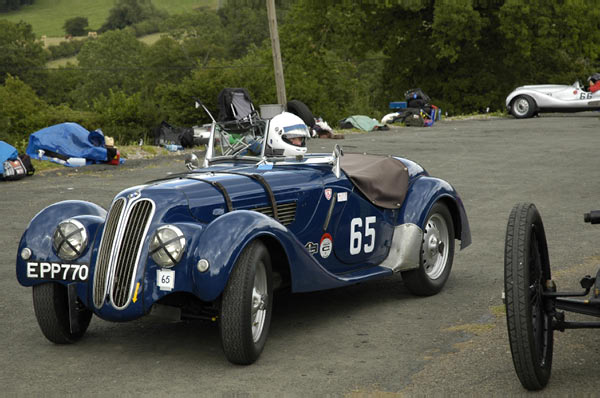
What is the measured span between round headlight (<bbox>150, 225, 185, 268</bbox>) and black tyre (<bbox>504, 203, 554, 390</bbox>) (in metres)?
2.02

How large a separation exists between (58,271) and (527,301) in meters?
3.05

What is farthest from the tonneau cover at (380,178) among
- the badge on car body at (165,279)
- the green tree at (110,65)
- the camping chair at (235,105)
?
the green tree at (110,65)

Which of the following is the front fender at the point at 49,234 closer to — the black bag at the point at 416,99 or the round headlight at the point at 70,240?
the round headlight at the point at 70,240

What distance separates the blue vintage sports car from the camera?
17.4 ft

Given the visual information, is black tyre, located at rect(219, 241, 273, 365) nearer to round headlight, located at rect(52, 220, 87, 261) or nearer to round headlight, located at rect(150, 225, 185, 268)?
round headlight, located at rect(150, 225, 185, 268)

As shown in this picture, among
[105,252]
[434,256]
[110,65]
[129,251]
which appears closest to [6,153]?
[434,256]

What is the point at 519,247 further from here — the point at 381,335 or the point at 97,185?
the point at 97,185

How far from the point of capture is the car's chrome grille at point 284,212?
20.3 feet

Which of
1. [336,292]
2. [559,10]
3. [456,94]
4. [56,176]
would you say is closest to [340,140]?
[56,176]

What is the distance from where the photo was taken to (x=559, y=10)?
40.4m

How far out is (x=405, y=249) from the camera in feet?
23.2

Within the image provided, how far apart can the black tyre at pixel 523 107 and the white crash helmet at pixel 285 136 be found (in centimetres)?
2496

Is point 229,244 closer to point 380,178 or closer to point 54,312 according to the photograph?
point 54,312

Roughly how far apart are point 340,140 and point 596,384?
63.5ft
